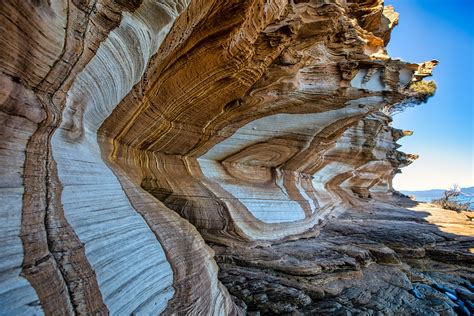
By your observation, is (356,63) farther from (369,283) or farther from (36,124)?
(36,124)

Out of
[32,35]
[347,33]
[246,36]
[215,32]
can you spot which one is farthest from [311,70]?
[32,35]

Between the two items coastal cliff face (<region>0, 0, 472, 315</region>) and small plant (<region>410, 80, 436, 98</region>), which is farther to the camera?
small plant (<region>410, 80, 436, 98</region>)

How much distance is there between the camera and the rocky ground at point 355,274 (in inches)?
151

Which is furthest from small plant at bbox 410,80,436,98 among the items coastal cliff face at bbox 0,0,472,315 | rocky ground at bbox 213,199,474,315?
rocky ground at bbox 213,199,474,315

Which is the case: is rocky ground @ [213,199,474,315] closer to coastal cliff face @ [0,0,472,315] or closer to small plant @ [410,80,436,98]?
coastal cliff face @ [0,0,472,315]

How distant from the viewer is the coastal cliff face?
214 centimetres

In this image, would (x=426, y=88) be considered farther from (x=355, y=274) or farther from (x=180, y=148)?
(x=180, y=148)

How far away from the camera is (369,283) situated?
462 cm

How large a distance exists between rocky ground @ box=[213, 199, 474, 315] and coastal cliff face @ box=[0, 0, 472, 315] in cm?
5

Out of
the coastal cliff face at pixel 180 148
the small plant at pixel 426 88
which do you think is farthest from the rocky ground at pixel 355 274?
the small plant at pixel 426 88

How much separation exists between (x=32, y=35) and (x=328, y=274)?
16.4 feet

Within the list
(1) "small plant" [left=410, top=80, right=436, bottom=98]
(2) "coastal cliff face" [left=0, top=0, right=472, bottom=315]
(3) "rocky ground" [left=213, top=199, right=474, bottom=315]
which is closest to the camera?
(2) "coastal cliff face" [left=0, top=0, right=472, bottom=315]

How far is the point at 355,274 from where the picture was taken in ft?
15.9

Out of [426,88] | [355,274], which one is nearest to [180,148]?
[355,274]
